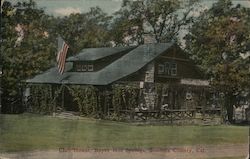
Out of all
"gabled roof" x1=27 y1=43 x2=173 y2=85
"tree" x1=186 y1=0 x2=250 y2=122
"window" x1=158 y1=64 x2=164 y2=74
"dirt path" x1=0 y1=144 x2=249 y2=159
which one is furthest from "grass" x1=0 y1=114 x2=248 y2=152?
"window" x1=158 y1=64 x2=164 y2=74

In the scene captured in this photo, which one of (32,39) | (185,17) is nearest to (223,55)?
(185,17)

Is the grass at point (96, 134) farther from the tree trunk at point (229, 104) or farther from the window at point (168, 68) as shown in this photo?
the window at point (168, 68)

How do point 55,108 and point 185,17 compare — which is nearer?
point 185,17

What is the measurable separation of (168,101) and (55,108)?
1058mm

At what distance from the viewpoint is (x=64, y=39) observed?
485 centimetres

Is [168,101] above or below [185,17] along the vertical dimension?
below

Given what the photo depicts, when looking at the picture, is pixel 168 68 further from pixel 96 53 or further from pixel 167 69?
pixel 96 53

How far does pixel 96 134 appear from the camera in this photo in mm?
4660

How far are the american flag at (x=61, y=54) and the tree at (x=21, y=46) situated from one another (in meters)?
0.10

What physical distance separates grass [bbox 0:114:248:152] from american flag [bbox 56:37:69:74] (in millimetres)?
476

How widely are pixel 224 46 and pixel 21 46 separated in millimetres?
1949

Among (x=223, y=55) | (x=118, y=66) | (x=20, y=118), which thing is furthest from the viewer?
(x=20, y=118)

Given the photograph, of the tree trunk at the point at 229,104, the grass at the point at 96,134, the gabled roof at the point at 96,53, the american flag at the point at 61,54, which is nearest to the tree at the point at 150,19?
the gabled roof at the point at 96,53

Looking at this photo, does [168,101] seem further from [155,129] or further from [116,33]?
[116,33]
